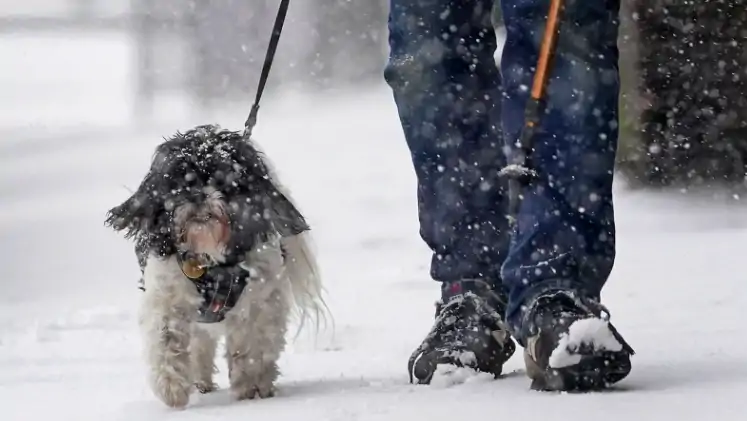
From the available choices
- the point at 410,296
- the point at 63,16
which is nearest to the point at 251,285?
the point at 410,296

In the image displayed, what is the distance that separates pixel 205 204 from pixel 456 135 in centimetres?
63

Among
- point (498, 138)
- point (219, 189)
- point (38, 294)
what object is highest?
point (498, 138)

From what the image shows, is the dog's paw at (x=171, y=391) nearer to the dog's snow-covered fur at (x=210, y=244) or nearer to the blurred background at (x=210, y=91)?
the dog's snow-covered fur at (x=210, y=244)

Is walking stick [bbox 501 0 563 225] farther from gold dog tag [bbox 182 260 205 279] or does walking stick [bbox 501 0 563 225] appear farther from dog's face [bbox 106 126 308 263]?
gold dog tag [bbox 182 260 205 279]

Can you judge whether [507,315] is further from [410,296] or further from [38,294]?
[38,294]

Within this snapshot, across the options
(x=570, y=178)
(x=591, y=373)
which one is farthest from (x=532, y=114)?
(x=591, y=373)

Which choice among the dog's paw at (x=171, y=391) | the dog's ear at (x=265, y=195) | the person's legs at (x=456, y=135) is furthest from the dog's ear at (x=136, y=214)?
the person's legs at (x=456, y=135)

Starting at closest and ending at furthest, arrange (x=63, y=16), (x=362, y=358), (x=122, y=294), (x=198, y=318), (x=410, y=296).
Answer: (x=198, y=318) → (x=362, y=358) → (x=410, y=296) → (x=122, y=294) → (x=63, y=16)

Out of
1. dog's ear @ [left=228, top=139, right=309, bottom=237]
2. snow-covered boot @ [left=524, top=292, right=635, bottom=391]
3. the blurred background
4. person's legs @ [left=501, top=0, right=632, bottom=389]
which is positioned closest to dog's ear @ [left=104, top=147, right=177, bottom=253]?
dog's ear @ [left=228, top=139, right=309, bottom=237]

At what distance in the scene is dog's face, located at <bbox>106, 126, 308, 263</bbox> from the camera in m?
2.87

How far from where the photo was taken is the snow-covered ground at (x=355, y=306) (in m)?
2.41

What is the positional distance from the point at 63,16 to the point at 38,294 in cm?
2112

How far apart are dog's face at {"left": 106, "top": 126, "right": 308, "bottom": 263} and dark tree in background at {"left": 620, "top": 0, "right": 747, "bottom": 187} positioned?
4465 millimetres

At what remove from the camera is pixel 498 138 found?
9.75 feet
